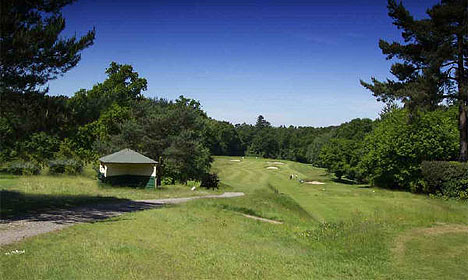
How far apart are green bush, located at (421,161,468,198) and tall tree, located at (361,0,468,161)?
1378 millimetres

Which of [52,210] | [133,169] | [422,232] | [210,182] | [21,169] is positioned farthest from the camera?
[210,182]

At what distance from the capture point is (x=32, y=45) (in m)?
10.7

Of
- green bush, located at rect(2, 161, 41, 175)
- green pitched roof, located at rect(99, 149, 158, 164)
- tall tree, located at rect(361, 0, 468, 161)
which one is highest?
tall tree, located at rect(361, 0, 468, 161)

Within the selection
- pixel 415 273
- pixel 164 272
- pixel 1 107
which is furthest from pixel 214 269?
pixel 1 107

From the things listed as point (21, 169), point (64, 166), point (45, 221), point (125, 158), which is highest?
point (125, 158)

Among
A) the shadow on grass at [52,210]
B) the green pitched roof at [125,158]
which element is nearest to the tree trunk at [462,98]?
the shadow on grass at [52,210]

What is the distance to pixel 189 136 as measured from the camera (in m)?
36.8

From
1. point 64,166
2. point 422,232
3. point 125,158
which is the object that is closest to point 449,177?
point 422,232

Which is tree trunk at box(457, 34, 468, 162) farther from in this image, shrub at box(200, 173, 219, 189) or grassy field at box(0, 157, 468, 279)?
shrub at box(200, 173, 219, 189)

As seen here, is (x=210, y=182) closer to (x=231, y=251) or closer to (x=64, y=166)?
(x=64, y=166)

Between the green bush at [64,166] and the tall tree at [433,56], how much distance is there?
1205 inches

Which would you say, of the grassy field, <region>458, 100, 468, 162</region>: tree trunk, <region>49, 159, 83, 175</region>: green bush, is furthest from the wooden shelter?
<region>458, 100, 468, 162</region>: tree trunk

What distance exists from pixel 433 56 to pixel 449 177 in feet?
28.8

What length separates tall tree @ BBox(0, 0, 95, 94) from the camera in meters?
10.4
